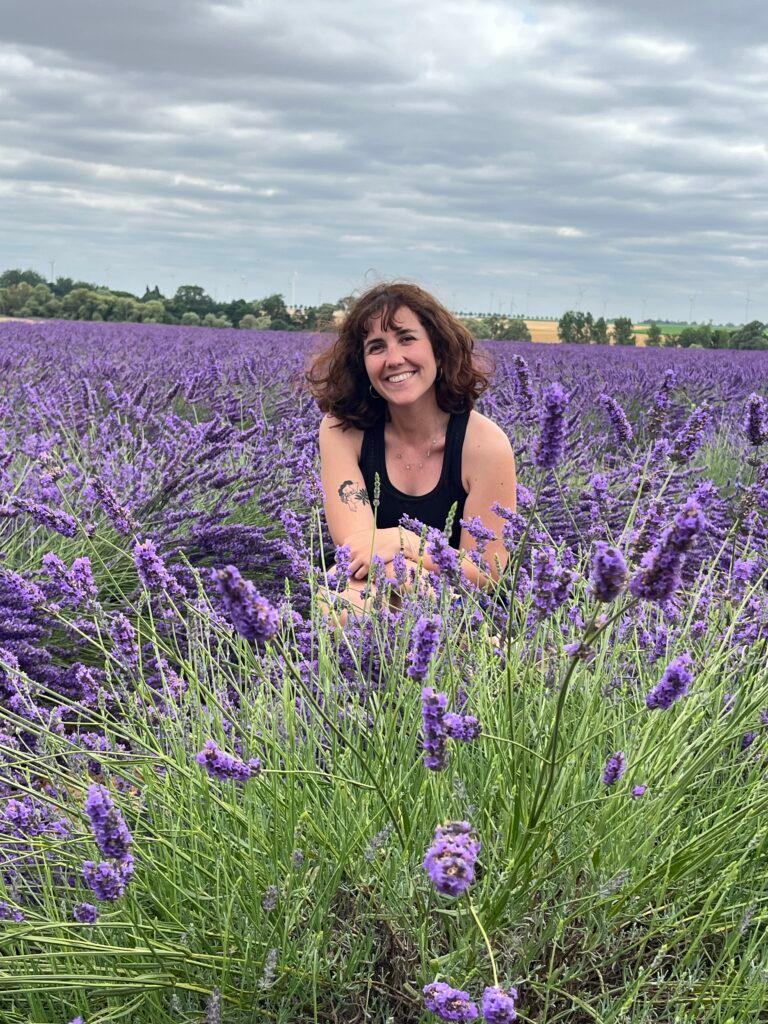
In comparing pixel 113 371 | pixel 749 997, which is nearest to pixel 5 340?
pixel 113 371

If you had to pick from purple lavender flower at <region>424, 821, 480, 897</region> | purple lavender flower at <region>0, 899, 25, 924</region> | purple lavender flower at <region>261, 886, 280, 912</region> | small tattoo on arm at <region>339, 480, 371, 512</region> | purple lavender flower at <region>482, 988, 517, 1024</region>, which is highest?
small tattoo on arm at <region>339, 480, 371, 512</region>

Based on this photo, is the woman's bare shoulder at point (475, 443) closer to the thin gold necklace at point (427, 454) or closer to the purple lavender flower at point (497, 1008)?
the thin gold necklace at point (427, 454)

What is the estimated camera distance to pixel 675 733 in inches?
61.4

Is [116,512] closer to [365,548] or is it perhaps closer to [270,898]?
[270,898]

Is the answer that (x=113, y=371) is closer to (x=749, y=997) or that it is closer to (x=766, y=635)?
(x=766, y=635)

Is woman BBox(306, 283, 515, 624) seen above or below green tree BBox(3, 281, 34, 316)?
below

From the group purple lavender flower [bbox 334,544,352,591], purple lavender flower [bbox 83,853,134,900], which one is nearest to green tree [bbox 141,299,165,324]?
purple lavender flower [bbox 334,544,352,591]

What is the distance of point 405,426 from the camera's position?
3.25 meters

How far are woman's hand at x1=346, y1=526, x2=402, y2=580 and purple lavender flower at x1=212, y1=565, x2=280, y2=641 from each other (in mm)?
1824

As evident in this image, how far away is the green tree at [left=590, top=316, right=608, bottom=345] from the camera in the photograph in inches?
1035

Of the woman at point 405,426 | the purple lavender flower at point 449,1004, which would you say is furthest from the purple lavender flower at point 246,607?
the woman at point 405,426

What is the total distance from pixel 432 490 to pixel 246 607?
7.63 ft

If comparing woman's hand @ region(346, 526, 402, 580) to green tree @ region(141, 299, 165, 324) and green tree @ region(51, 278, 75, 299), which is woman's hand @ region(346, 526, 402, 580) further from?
green tree @ region(51, 278, 75, 299)

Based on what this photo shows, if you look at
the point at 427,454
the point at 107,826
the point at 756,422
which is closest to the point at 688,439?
the point at 756,422
